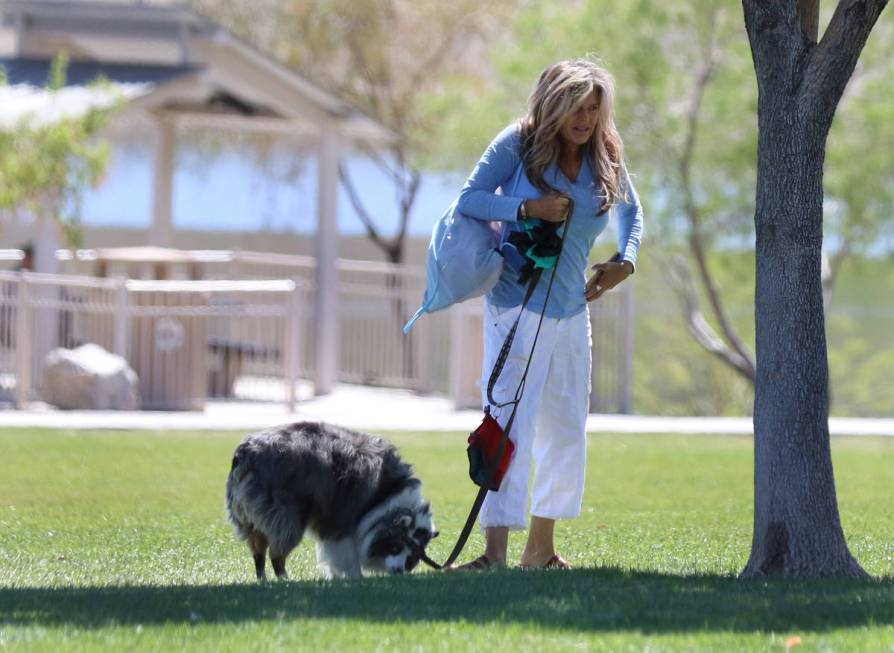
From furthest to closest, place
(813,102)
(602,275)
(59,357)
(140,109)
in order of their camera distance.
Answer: (140,109), (59,357), (602,275), (813,102)

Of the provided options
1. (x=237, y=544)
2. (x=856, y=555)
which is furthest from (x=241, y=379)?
(x=856, y=555)

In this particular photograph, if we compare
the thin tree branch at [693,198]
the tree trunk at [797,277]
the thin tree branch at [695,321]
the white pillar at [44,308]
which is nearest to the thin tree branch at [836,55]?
the tree trunk at [797,277]

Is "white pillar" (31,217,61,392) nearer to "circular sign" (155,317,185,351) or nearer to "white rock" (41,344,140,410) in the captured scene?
"white rock" (41,344,140,410)

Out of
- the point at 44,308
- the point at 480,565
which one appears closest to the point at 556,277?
the point at 480,565

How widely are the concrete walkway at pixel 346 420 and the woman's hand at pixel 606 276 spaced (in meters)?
7.46

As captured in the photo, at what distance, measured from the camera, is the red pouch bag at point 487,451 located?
6.64 m

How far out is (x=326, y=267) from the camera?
1920cm

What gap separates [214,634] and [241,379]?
14.0 metres

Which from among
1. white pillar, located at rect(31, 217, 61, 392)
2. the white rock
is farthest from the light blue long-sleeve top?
white pillar, located at rect(31, 217, 61, 392)

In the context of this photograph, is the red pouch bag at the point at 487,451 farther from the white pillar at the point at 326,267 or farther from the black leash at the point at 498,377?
the white pillar at the point at 326,267

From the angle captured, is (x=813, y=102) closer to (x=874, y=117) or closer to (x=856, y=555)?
(x=856, y=555)

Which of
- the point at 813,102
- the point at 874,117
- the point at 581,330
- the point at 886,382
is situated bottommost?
the point at 886,382

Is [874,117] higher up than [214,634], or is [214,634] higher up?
[874,117]

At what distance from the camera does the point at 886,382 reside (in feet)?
99.2
